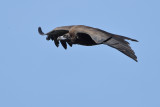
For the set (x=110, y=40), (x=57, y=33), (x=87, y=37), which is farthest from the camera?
(x=57, y=33)

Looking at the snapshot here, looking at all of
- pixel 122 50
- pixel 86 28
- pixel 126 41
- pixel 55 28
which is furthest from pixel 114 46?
pixel 55 28

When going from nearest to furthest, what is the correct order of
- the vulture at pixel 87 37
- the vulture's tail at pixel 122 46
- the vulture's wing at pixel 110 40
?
the vulture's tail at pixel 122 46 → the vulture's wing at pixel 110 40 → the vulture at pixel 87 37

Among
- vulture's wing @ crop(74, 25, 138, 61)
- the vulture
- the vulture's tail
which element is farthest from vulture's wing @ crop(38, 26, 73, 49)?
the vulture's tail

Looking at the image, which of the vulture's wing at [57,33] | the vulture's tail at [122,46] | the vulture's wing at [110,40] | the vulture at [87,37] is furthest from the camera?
the vulture's wing at [57,33]

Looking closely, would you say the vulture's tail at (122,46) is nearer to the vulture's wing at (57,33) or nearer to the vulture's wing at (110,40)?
the vulture's wing at (110,40)

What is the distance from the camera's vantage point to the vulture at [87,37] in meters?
18.5

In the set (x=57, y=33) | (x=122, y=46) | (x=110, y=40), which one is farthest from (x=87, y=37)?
(x=122, y=46)

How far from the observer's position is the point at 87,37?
2172cm

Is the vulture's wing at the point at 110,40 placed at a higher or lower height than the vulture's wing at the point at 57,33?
lower

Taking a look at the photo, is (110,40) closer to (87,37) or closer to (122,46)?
(122,46)

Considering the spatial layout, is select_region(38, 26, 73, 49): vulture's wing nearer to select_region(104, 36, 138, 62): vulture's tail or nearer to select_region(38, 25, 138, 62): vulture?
select_region(38, 25, 138, 62): vulture

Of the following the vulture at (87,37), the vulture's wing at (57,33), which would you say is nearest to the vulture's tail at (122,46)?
the vulture at (87,37)

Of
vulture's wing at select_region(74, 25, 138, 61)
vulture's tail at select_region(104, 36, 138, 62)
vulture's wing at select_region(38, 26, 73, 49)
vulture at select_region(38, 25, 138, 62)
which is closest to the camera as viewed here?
vulture's tail at select_region(104, 36, 138, 62)

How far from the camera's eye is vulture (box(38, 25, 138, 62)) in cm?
1846
